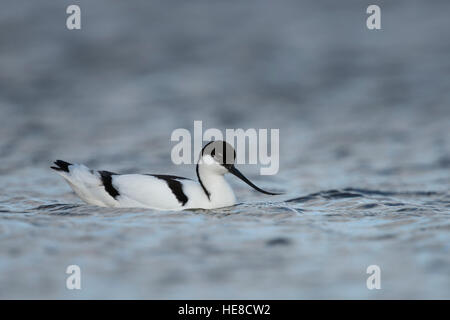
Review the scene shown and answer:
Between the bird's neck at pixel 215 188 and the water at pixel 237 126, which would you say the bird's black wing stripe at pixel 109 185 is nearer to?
the water at pixel 237 126

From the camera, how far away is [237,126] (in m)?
14.2

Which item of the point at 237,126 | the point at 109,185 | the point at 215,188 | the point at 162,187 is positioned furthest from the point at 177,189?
the point at 237,126

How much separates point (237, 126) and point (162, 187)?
18.0 feet

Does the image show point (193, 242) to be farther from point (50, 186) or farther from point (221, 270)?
point (50, 186)

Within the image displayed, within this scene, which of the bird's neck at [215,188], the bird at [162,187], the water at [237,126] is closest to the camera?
the water at [237,126]

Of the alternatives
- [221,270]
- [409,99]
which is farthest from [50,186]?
[409,99]

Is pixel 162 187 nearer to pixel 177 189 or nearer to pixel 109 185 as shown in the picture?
pixel 177 189

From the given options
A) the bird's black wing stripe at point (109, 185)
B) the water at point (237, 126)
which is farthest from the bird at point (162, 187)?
the water at point (237, 126)

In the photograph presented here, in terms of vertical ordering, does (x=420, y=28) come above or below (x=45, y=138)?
above

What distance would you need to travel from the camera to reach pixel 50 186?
10586mm

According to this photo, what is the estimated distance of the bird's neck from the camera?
359 inches

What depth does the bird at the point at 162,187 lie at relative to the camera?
8836 millimetres

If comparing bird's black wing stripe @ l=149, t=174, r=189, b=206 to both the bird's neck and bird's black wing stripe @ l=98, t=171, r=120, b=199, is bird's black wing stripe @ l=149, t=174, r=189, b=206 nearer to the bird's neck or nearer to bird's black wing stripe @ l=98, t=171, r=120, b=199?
the bird's neck

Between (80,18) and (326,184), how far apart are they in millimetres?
10220
